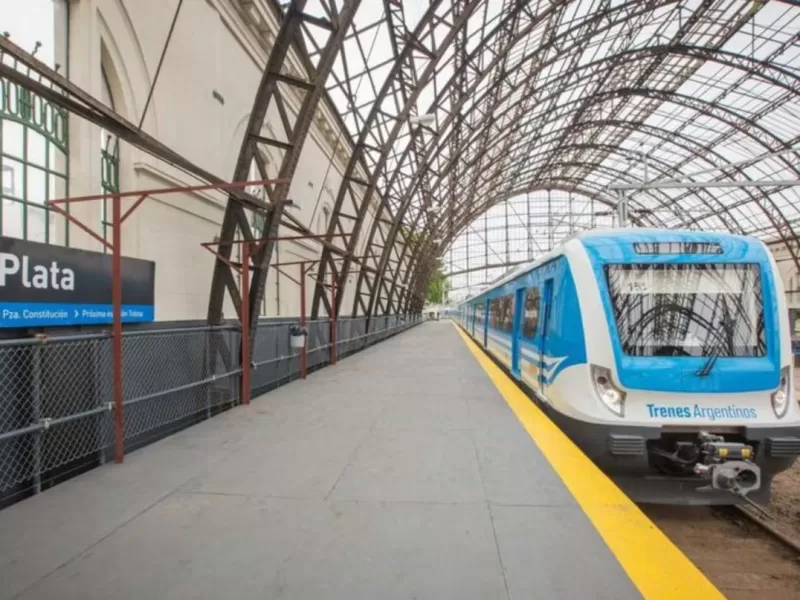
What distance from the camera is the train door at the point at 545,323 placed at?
6.78m

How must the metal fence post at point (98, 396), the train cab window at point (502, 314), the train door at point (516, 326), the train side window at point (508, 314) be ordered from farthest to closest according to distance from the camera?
the train cab window at point (502, 314) < the train side window at point (508, 314) < the train door at point (516, 326) < the metal fence post at point (98, 396)

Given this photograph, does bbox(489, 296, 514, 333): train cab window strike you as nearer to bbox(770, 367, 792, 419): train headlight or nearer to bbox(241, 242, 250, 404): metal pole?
bbox(241, 242, 250, 404): metal pole

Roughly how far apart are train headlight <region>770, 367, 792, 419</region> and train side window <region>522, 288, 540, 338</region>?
3155 millimetres

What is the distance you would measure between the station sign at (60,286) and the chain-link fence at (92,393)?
0.45 metres

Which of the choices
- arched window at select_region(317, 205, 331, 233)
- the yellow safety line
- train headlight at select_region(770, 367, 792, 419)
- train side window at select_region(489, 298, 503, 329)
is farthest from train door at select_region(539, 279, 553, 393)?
arched window at select_region(317, 205, 331, 233)

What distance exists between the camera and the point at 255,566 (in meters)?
2.92

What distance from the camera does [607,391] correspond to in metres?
5.08

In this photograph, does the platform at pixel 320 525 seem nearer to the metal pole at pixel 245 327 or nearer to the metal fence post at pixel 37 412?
the metal fence post at pixel 37 412

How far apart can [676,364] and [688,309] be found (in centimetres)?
73

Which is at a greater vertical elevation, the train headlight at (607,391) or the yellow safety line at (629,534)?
the train headlight at (607,391)

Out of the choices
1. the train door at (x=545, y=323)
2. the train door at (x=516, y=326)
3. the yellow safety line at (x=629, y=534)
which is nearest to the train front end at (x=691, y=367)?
the yellow safety line at (x=629, y=534)

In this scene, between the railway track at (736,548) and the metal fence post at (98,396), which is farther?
the metal fence post at (98,396)

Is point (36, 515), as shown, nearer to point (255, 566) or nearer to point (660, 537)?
point (255, 566)

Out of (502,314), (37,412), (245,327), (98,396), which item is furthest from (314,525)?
(502,314)
